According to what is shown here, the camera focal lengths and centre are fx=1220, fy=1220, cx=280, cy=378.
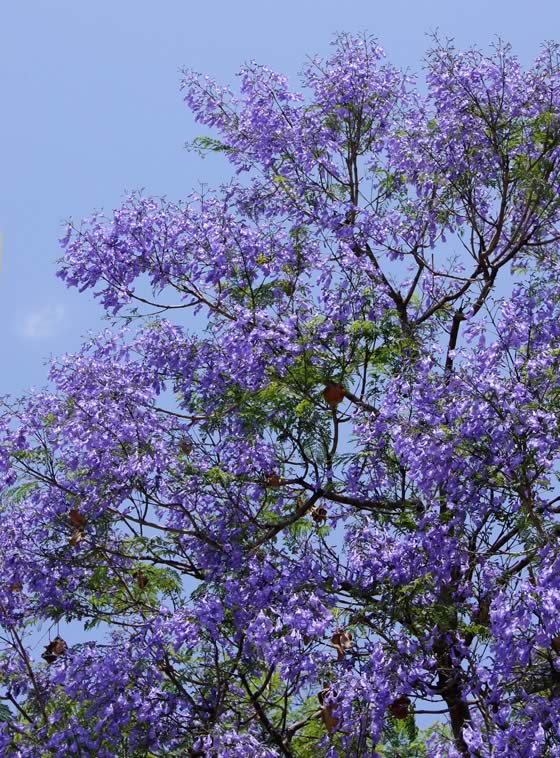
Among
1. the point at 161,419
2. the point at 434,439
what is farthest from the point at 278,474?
the point at 434,439

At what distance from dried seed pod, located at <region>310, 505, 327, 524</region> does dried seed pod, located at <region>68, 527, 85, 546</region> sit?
1.96 meters

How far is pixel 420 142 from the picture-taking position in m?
11.8

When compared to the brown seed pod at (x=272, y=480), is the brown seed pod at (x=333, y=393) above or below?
above

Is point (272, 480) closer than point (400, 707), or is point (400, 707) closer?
point (400, 707)

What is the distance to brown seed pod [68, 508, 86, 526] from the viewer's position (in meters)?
10.2

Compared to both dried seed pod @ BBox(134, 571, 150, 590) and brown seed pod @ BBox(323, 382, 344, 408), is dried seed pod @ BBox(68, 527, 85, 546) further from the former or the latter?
brown seed pod @ BBox(323, 382, 344, 408)

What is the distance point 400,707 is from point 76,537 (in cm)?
307

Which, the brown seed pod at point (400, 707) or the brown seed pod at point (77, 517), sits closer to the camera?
the brown seed pod at point (400, 707)

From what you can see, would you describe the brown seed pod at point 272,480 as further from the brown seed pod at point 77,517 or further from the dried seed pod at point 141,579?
the brown seed pod at point 77,517

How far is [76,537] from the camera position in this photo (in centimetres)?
1023

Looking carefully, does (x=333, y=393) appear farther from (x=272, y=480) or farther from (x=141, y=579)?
(x=141, y=579)

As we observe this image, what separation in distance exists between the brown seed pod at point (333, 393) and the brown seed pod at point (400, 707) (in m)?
2.51

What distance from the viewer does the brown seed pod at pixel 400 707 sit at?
8.96 meters

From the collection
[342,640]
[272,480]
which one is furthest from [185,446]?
[342,640]
